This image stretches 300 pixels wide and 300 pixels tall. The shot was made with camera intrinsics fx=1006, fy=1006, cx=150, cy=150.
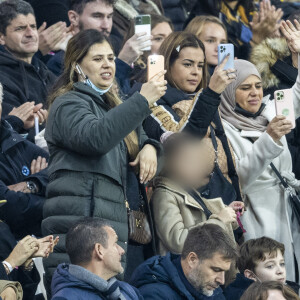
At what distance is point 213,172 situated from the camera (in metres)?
7.73

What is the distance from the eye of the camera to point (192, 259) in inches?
271

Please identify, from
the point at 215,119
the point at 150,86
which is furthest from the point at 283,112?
the point at 150,86

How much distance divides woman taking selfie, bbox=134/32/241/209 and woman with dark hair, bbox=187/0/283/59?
2604mm

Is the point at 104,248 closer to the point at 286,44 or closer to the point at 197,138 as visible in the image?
the point at 197,138

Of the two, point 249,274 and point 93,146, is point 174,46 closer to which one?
point 249,274

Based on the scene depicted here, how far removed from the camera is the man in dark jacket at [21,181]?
23.6 feet

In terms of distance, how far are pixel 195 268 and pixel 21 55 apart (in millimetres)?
3142

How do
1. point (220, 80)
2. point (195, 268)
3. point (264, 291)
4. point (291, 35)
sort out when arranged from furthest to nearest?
point (291, 35)
point (220, 80)
point (195, 268)
point (264, 291)

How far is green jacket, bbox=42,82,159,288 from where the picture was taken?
628cm

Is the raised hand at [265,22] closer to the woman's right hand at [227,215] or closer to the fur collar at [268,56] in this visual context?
the fur collar at [268,56]

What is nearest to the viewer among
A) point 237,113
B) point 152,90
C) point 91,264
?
point 91,264

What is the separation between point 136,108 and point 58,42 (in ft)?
12.4

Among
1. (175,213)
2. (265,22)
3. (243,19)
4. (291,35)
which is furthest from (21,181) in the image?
(243,19)

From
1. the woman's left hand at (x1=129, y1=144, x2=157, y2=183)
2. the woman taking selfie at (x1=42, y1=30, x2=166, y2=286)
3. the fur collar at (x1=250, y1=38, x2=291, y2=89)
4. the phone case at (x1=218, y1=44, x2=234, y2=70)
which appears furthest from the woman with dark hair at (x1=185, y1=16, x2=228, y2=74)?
the woman's left hand at (x1=129, y1=144, x2=157, y2=183)
